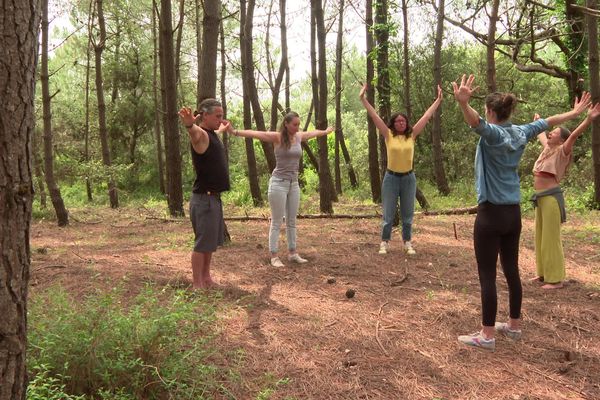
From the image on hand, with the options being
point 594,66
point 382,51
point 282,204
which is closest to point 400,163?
point 282,204

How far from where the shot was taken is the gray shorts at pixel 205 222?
5.45m

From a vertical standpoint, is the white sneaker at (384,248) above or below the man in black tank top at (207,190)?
below

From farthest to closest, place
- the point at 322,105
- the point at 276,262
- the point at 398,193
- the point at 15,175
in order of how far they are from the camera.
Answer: the point at 322,105 < the point at 398,193 < the point at 276,262 < the point at 15,175

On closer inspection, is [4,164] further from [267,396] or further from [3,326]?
[267,396]

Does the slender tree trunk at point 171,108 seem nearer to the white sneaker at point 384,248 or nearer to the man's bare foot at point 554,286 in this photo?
the white sneaker at point 384,248

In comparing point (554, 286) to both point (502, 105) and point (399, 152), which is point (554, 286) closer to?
point (399, 152)

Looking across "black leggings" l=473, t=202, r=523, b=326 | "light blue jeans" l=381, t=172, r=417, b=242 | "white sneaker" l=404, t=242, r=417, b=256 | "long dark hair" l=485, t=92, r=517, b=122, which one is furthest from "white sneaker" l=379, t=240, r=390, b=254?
"long dark hair" l=485, t=92, r=517, b=122

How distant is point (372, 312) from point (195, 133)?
2595mm

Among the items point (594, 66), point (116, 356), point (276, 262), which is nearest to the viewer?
point (116, 356)

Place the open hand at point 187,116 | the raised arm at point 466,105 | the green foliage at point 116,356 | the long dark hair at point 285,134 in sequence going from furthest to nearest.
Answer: the long dark hair at point 285,134
the open hand at point 187,116
the raised arm at point 466,105
the green foliage at point 116,356

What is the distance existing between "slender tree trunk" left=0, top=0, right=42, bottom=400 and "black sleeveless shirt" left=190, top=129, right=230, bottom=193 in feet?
10.2

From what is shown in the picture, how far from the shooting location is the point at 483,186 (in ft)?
13.5

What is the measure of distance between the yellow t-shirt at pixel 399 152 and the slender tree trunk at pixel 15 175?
221 inches

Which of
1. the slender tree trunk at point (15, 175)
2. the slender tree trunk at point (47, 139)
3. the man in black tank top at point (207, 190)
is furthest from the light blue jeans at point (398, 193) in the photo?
the slender tree trunk at point (47, 139)
